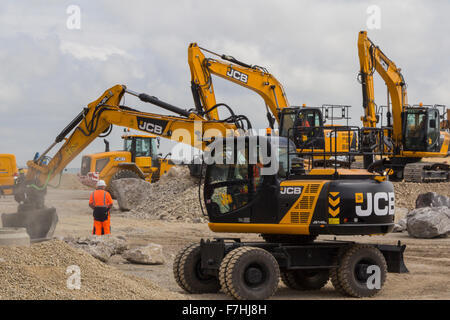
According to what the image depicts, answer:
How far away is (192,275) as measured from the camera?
33.9ft

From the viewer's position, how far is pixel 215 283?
1050 cm

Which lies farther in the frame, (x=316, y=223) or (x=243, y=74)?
(x=243, y=74)

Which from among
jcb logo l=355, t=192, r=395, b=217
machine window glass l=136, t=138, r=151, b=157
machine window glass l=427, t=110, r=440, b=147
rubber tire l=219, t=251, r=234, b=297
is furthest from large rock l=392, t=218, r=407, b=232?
machine window glass l=136, t=138, r=151, b=157

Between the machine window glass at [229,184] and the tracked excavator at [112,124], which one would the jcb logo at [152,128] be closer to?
the tracked excavator at [112,124]

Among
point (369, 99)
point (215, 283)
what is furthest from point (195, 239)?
point (369, 99)

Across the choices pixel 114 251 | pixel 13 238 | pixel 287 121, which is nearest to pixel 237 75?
Answer: pixel 287 121

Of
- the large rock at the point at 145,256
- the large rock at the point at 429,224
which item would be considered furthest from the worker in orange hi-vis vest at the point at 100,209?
the large rock at the point at 429,224

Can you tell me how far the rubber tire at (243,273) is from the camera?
9422mm

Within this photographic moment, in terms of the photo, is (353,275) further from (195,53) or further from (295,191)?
(195,53)

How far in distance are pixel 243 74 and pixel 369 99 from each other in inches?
191

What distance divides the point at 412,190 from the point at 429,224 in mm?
6609

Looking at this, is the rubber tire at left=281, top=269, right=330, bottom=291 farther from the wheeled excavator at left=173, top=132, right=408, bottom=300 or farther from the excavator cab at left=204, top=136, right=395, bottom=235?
the excavator cab at left=204, top=136, right=395, bottom=235

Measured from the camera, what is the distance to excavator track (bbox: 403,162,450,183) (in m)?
25.5
